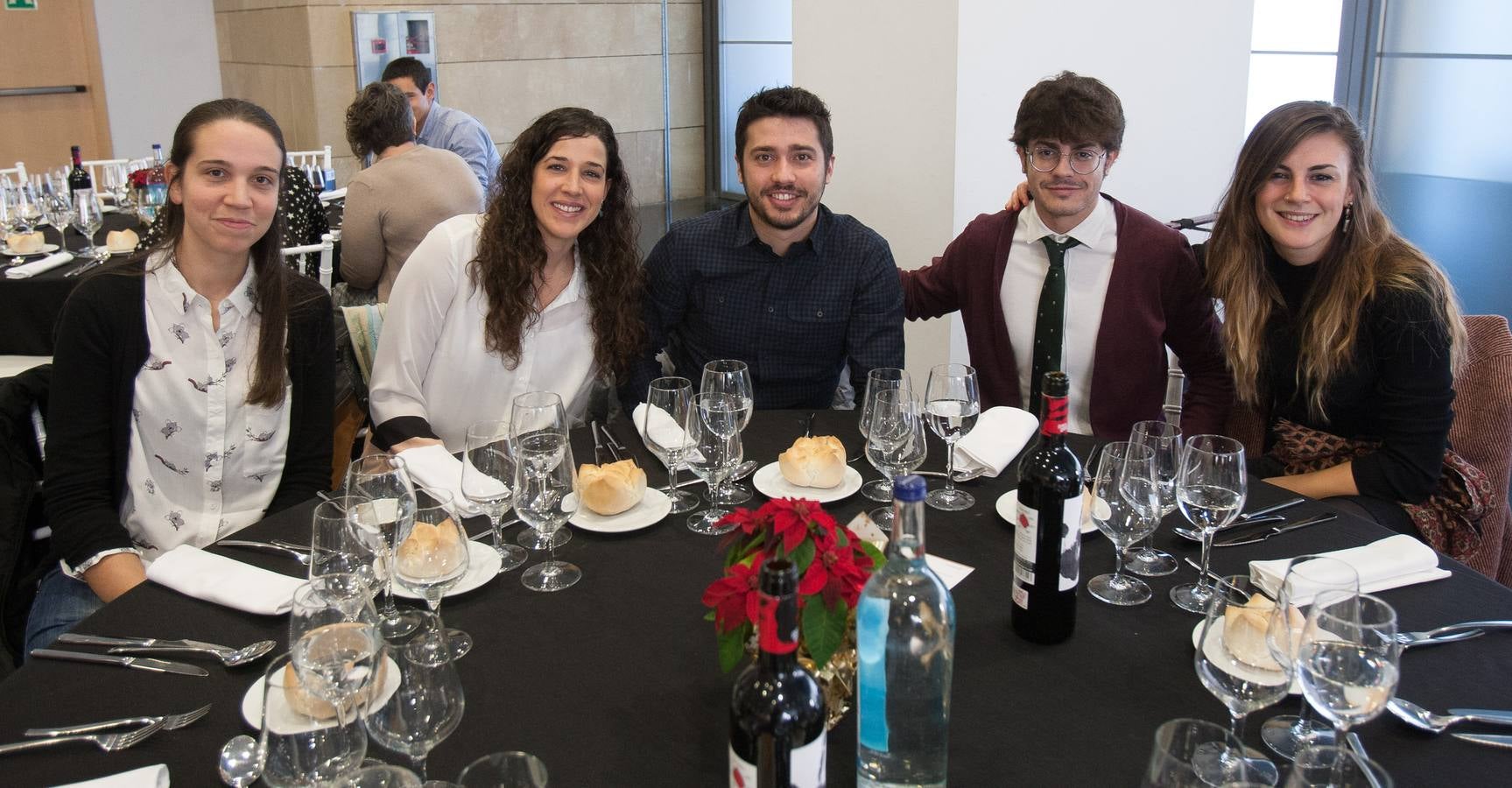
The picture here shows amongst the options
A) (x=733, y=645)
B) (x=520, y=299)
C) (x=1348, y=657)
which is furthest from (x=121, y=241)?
(x=1348, y=657)

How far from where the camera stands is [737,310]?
2.63 meters

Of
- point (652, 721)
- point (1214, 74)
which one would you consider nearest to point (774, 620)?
point (652, 721)

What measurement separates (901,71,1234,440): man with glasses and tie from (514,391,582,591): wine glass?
4.49ft

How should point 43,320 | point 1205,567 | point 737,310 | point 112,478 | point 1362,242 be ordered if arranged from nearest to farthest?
1. point 1205,567
2. point 112,478
3. point 1362,242
4. point 737,310
5. point 43,320

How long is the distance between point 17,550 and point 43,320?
5.86ft

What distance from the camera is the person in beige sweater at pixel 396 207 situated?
376 centimetres

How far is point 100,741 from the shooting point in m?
1.12

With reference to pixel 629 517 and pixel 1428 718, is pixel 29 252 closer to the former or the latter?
pixel 629 517

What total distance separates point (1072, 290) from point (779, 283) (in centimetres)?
69

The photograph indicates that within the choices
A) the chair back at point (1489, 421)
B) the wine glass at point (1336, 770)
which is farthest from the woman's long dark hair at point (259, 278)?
the chair back at point (1489, 421)

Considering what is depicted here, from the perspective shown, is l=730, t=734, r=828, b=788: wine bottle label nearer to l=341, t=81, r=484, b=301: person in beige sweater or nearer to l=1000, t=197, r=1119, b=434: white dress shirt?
l=1000, t=197, r=1119, b=434: white dress shirt

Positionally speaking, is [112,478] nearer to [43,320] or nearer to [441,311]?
[441,311]

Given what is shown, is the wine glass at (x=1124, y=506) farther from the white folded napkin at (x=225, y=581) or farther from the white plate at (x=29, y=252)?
the white plate at (x=29, y=252)

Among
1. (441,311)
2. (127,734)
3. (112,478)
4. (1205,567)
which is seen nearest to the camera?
(127,734)
